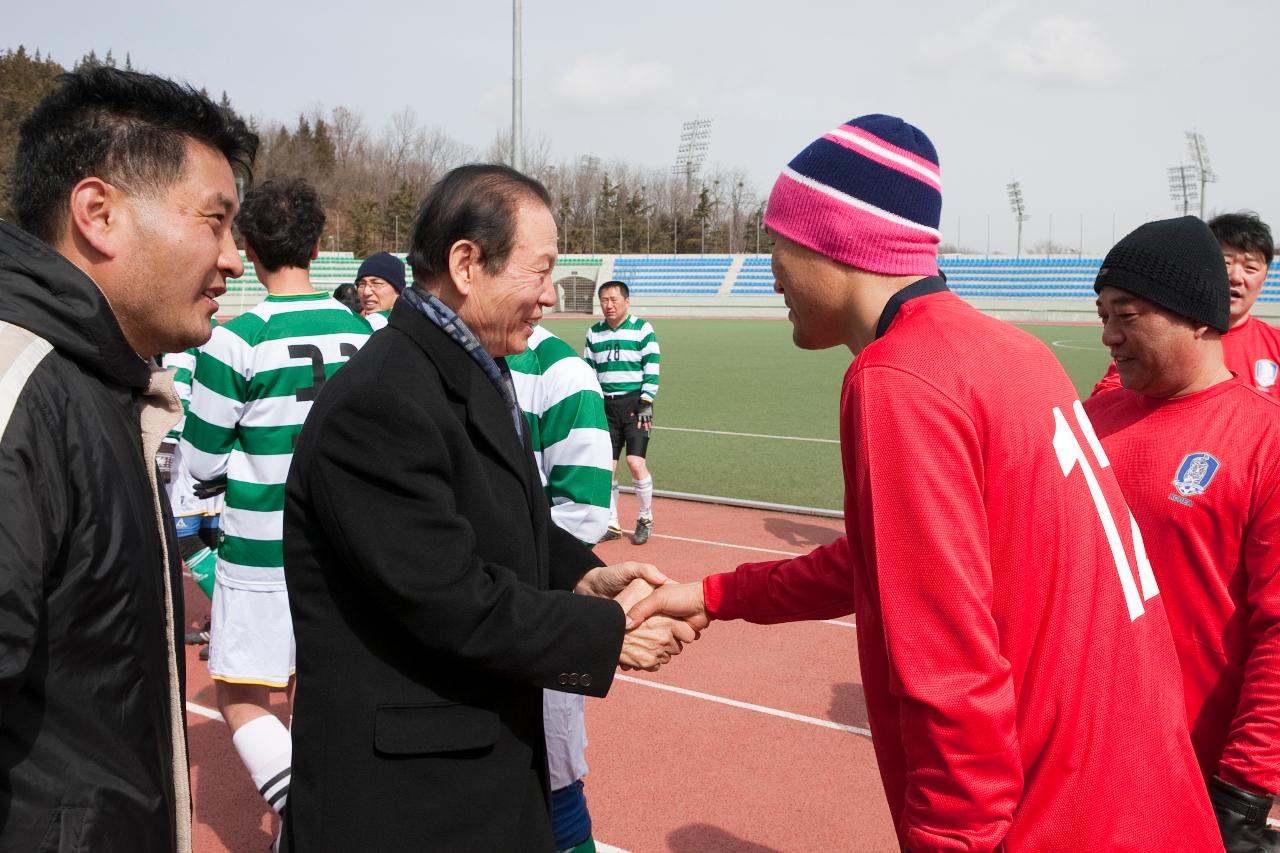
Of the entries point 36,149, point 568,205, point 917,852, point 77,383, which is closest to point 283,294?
point 36,149

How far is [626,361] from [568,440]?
597cm

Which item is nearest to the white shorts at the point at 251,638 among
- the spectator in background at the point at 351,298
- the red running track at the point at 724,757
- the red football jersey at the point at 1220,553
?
the red running track at the point at 724,757

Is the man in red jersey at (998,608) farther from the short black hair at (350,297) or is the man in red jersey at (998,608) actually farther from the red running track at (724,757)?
the short black hair at (350,297)

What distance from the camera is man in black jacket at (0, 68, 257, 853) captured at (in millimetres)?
1326

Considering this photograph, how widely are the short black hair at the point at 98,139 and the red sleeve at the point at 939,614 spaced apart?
1.29 meters

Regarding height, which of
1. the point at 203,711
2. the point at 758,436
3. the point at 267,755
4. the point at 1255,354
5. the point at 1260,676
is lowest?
the point at 203,711

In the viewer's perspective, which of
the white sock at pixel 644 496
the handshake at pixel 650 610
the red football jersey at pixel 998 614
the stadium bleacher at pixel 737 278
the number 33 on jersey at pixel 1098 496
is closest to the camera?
the red football jersey at pixel 998 614

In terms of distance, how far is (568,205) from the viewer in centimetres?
8969

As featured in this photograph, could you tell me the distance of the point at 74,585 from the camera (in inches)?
54.6

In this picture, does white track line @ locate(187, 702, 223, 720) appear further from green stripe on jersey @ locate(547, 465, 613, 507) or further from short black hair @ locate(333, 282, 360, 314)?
short black hair @ locate(333, 282, 360, 314)

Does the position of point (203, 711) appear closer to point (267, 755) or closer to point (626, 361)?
point (267, 755)

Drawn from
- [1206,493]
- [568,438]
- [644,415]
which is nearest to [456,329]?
[568,438]

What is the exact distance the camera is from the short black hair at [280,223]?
4219mm

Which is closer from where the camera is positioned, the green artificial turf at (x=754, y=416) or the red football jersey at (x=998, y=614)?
the red football jersey at (x=998, y=614)
